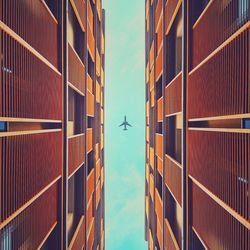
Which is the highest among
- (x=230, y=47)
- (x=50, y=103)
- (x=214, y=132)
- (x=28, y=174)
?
(x=230, y=47)

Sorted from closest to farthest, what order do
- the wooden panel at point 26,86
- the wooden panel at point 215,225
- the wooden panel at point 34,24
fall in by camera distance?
1. the wooden panel at point 26,86
2. the wooden panel at point 215,225
3. the wooden panel at point 34,24

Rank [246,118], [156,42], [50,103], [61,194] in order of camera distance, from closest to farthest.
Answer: [246,118] < [50,103] < [61,194] < [156,42]

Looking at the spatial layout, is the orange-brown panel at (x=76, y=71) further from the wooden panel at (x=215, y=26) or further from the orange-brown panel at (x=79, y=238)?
the orange-brown panel at (x=79, y=238)

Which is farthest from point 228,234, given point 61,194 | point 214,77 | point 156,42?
point 156,42

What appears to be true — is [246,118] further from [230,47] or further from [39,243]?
[39,243]

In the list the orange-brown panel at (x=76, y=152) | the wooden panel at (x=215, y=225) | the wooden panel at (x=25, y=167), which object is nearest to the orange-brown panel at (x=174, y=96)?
the wooden panel at (x=215, y=225)

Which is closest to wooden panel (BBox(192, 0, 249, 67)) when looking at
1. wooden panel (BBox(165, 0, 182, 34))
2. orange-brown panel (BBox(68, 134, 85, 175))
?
wooden panel (BBox(165, 0, 182, 34))
